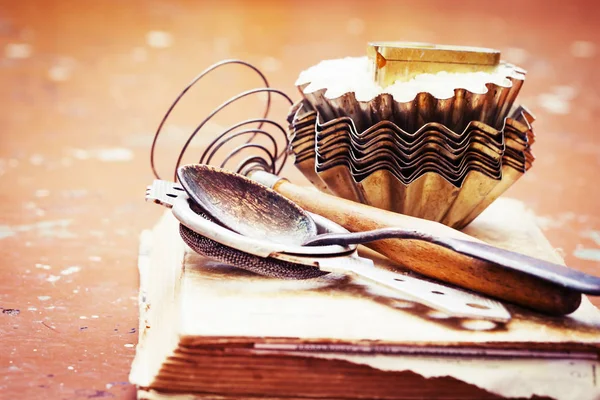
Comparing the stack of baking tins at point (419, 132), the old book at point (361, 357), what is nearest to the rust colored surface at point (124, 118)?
the old book at point (361, 357)

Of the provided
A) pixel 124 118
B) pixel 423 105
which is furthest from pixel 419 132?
pixel 124 118

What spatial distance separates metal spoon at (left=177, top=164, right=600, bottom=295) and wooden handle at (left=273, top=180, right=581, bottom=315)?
0.02m

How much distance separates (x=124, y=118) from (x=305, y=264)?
84 centimetres

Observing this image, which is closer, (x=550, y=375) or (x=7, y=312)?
(x=550, y=375)

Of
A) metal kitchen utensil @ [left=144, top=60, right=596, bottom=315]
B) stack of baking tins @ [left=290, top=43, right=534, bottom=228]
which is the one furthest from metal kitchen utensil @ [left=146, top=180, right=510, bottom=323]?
stack of baking tins @ [left=290, top=43, right=534, bottom=228]

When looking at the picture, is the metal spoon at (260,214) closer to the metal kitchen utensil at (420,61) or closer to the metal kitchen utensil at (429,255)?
the metal kitchen utensil at (429,255)

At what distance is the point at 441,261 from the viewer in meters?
0.49

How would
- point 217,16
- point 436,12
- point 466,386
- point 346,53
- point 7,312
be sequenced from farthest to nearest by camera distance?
point 436,12, point 217,16, point 346,53, point 7,312, point 466,386

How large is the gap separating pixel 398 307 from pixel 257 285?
10 centimetres

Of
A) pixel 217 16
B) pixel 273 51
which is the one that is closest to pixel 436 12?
pixel 217 16

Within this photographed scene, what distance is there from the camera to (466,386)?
1.39 feet

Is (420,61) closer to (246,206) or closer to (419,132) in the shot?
(419,132)

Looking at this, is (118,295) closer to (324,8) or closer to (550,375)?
(550,375)

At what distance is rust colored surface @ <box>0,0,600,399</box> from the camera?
1.80 feet
